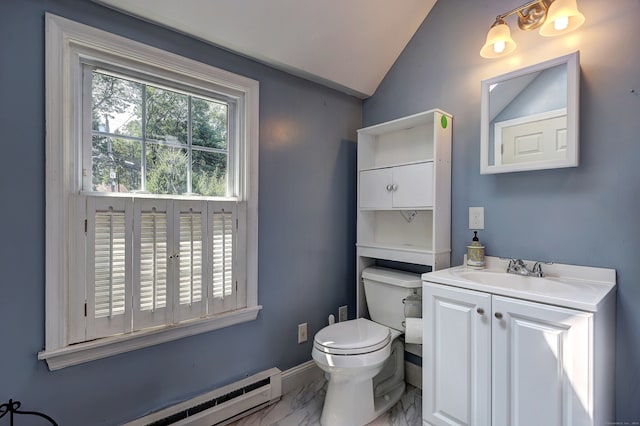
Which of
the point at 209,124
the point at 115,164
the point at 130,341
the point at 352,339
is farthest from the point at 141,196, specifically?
the point at 352,339

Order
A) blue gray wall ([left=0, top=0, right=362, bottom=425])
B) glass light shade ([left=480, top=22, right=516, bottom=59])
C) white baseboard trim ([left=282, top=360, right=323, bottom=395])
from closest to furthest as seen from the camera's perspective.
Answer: blue gray wall ([left=0, top=0, right=362, bottom=425]), glass light shade ([left=480, top=22, right=516, bottom=59]), white baseboard trim ([left=282, top=360, right=323, bottom=395])

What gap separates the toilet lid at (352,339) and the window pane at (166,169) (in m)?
1.06

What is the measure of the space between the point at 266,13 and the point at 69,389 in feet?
6.29

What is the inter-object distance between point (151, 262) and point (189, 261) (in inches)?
6.7

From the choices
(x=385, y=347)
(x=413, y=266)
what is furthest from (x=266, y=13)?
(x=385, y=347)

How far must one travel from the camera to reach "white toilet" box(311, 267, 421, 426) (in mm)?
1535

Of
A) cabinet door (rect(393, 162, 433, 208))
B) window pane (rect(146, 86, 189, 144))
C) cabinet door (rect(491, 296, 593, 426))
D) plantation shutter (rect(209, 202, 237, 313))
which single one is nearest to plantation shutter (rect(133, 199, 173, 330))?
plantation shutter (rect(209, 202, 237, 313))

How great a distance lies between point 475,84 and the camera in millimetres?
1754

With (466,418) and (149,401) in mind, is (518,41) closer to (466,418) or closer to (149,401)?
(466,418)

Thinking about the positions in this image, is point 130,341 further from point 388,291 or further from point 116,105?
point 388,291

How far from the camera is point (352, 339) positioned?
5.29 ft

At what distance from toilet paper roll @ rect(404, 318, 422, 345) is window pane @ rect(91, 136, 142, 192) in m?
1.53

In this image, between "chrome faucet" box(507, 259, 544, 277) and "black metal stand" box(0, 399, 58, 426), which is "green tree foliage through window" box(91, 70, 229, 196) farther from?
"chrome faucet" box(507, 259, 544, 277)

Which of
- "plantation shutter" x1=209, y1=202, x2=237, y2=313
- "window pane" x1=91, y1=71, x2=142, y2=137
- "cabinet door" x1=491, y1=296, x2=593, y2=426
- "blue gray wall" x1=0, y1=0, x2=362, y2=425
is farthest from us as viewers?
"plantation shutter" x1=209, y1=202, x2=237, y2=313
